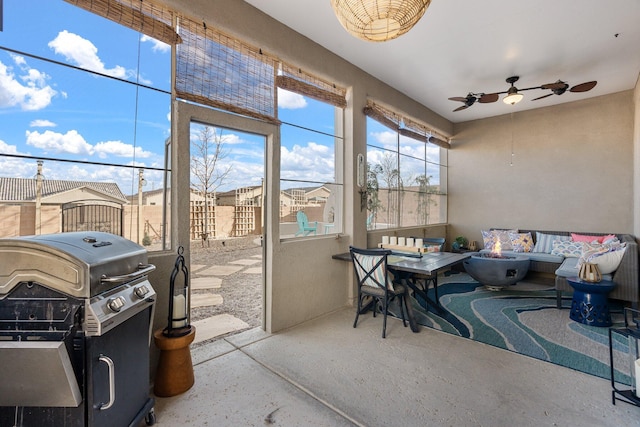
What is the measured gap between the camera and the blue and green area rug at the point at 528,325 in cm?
252

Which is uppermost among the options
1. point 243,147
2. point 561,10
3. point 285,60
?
point 561,10

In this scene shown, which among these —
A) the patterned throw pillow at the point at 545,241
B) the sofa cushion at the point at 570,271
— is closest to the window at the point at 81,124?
the sofa cushion at the point at 570,271

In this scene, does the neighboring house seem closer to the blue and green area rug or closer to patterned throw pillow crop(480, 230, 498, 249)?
the blue and green area rug

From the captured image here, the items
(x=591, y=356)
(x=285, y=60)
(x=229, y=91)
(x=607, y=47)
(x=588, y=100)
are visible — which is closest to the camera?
(x=591, y=356)

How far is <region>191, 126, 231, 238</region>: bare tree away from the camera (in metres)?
2.95

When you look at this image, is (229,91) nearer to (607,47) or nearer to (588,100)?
(607,47)

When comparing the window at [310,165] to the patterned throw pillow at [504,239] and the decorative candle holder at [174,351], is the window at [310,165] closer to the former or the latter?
the decorative candle holder at [174,351]

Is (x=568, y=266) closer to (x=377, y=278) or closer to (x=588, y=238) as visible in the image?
(x=588, y=238)

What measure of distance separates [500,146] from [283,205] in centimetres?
509

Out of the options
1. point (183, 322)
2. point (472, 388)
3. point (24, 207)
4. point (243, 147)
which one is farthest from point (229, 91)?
point (472, 388)

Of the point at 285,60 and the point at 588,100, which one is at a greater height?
the point at 588,100

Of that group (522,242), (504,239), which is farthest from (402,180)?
(522,242)

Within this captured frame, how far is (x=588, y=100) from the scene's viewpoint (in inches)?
204

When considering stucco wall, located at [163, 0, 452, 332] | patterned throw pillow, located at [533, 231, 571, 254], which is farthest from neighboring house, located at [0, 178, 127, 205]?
patterned throw pillow, located at [533, 231, 571, 254]
